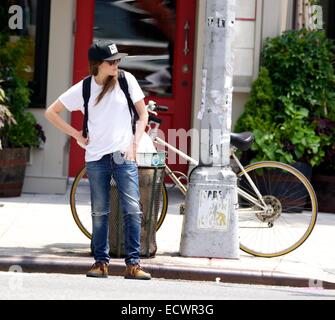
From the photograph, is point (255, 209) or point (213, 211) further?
point (255, 209)

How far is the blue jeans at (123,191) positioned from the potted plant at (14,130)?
11.5ft

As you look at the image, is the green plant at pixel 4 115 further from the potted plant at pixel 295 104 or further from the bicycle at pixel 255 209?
the potted plant at pixel 295 104

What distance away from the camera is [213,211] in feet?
30.0

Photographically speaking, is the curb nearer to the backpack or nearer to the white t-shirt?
the white t-shirt

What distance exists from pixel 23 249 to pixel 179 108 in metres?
3.92

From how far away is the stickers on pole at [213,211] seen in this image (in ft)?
29.9

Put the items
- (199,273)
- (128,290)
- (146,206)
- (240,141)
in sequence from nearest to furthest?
1. (128,290)
2. (199,273)
3. (146,206)
4. (240,141)

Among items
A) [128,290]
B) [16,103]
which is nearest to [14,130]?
[16,103]

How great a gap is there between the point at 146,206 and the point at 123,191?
73 centimetres

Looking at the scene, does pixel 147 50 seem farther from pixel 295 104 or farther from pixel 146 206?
pixel 146 206

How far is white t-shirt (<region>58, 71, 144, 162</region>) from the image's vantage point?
26.8 ft

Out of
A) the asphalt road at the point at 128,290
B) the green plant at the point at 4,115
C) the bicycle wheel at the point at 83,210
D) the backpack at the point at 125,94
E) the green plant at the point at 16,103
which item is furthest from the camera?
the green plant at the point at 16,103

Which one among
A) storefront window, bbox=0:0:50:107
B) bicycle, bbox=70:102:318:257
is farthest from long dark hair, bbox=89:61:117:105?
storefront window, bbox=0:0:50:107

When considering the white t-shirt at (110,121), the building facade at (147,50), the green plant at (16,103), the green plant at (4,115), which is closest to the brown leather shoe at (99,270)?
the white t-shirt at (110,121)
